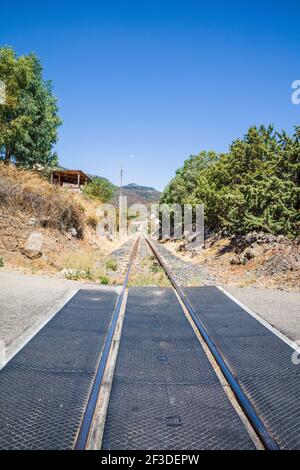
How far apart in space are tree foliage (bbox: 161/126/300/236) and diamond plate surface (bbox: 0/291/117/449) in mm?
12620

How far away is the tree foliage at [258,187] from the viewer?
50.8ft

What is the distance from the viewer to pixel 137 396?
12.3ft

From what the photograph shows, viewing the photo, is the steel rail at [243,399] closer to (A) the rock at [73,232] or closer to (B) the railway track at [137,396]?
(B) the railway track at [137,396]

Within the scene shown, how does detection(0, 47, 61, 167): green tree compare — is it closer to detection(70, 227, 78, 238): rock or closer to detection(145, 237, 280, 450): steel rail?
detection(70, 227, 78, 238): rock

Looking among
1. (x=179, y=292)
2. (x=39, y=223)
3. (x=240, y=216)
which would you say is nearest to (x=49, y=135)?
(x=39, y=223)

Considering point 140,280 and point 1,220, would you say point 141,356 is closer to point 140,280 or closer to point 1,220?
point 140,280

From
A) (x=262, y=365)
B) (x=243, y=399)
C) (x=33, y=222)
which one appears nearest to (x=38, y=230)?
(x=33, y=222)

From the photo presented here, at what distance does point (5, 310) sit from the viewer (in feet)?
22.5

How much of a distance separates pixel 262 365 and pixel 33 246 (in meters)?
12.1

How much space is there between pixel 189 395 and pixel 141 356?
4.05 feet

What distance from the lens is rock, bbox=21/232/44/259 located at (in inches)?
539

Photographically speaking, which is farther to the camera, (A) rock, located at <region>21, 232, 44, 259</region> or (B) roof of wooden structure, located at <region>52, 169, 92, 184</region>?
(B) roof of wooden structure, located at <region>52, 169, 92, 184</region>

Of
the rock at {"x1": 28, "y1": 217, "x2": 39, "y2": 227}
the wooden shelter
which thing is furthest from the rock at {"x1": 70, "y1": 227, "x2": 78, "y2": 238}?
the wooden shelter

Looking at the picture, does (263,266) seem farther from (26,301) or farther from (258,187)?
(26,301)
